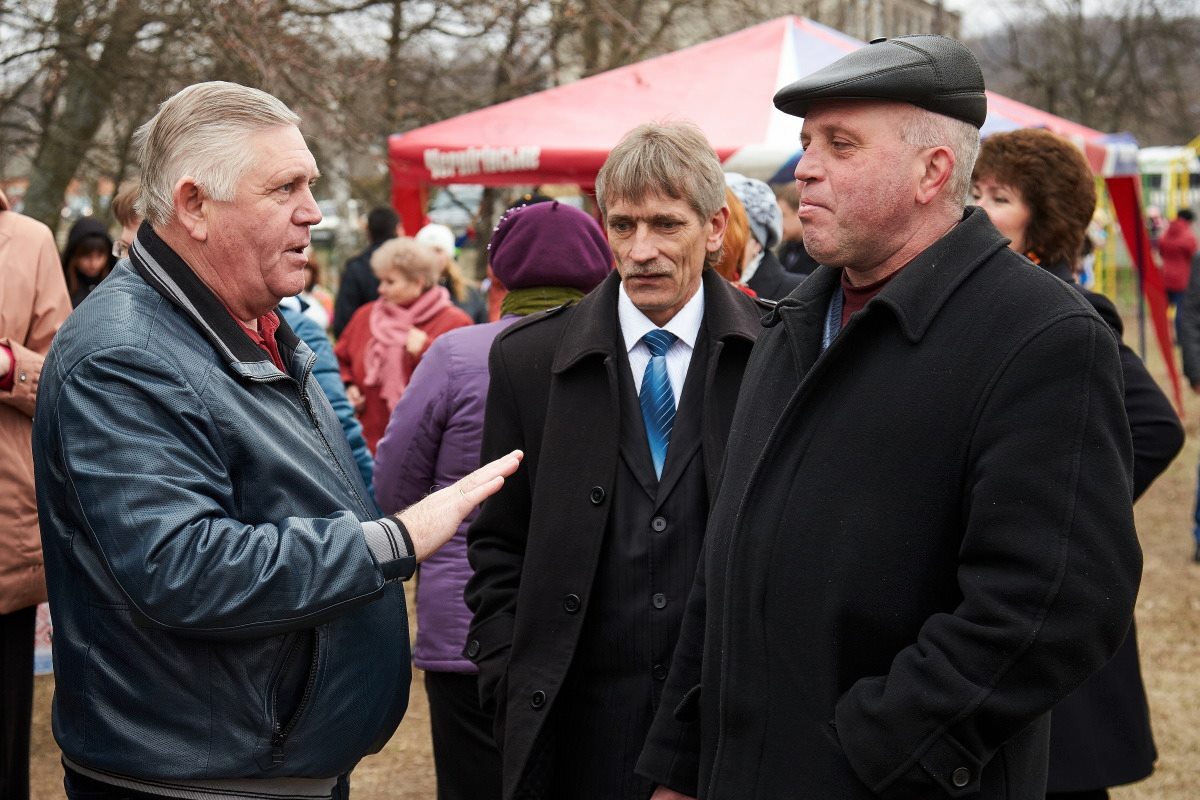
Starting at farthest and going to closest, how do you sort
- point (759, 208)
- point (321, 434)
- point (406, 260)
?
point (406, 260), point (759, 208), point (321, 434)

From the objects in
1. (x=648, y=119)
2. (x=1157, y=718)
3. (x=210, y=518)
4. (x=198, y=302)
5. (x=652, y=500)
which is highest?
(x=648, y=119)

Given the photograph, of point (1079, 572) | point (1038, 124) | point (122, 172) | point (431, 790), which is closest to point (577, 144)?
point (1038, 124)

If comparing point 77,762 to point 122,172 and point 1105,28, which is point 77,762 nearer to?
point 122,172

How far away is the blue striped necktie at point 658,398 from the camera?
2730 millimetres

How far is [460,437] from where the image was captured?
3578mm

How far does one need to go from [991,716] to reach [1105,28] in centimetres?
3821

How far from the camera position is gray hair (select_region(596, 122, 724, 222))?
2826 millimetres

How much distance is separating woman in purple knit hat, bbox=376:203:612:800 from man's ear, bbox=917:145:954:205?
144 cm

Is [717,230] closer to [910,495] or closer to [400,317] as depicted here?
[910,495]

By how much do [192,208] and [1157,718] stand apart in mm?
4797

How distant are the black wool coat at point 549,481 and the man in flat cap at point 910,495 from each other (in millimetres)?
488

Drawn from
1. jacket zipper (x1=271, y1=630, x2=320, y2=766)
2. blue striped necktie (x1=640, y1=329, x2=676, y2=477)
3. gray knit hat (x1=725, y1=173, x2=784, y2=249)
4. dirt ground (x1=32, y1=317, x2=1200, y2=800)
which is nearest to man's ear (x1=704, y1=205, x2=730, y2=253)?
blue striped necktie (x1=640, y1=329, x2=676, y2=477)

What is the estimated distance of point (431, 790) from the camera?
5227 mm

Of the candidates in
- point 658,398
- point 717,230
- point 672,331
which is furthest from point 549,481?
point 717,230
